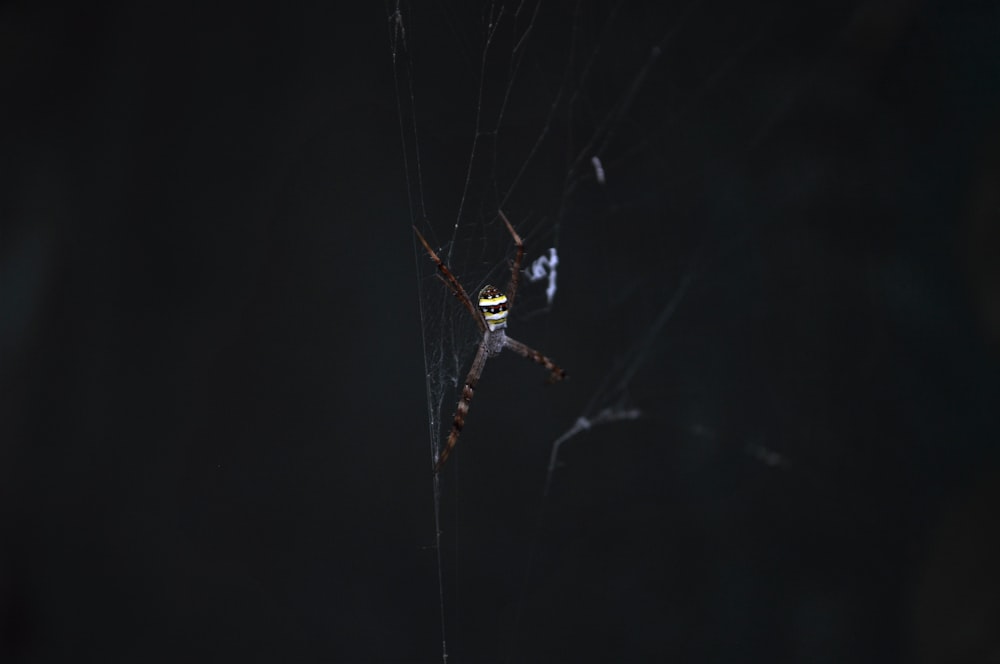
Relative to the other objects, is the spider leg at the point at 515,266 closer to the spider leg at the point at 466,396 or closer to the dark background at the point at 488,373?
the spider leg at the point at 466,396

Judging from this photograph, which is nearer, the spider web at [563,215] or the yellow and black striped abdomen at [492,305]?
the yellow and black striped abdomen at [492,305]

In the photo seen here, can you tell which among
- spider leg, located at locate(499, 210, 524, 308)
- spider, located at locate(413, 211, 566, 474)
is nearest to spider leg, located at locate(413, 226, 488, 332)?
spider, located at locate(413, 211, 566, 474)

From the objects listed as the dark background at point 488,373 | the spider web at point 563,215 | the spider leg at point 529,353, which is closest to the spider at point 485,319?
the spider leg at point 529,353

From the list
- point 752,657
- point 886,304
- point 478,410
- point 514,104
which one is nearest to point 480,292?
point 514,104

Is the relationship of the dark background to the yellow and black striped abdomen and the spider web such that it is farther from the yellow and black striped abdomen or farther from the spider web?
the yellow and black striped abdomen

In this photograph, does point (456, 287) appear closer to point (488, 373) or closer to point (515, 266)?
point (515, 266)

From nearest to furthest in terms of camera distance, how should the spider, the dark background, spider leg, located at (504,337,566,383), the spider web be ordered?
the spider < spider leg, located at (504,337,566,383) < the spider web < the dark background
